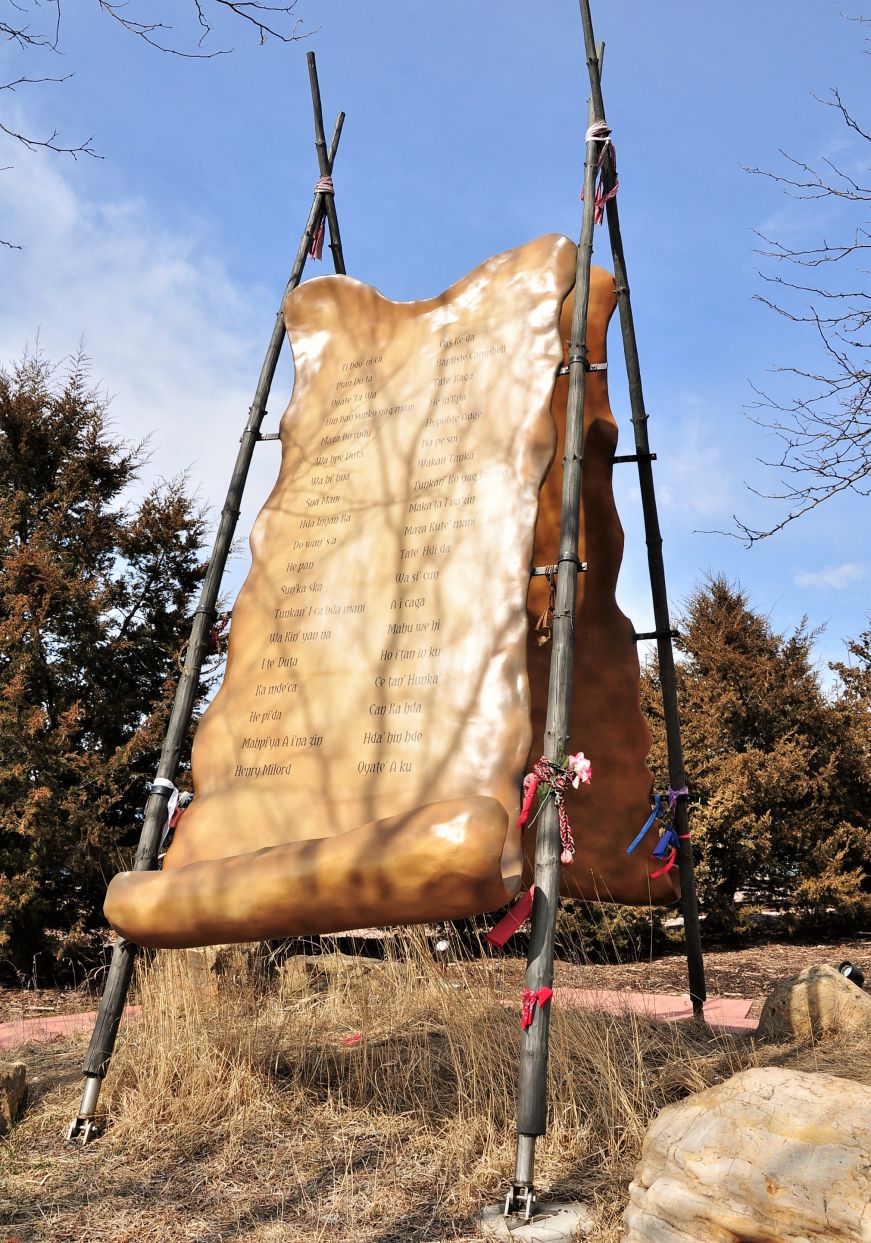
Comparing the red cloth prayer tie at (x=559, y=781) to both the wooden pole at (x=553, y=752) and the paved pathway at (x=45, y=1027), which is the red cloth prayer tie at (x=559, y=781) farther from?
the paved pathway at (x=45, y=1027)

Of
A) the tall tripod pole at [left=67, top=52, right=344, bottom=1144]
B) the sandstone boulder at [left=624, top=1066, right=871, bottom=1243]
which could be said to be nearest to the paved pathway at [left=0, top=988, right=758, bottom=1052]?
the tall tripod pole at [left=67, top=52, right=344, bottom=1144]

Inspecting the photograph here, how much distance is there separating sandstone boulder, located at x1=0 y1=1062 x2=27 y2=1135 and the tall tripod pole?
0.23m

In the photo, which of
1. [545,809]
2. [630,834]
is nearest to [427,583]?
[545,809]

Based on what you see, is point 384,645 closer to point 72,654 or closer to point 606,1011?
point 606,1011

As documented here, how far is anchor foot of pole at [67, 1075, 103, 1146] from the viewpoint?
3.43 m

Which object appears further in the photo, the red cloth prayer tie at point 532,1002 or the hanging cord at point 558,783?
the hanging cord at point 558,783

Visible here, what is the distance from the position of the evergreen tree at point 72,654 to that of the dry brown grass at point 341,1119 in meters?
2.94

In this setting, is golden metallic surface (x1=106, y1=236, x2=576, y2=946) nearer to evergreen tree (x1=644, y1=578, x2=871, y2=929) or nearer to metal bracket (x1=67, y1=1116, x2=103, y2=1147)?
metal bracket (x1=67, y1=1116, x2=103, y2=1147)

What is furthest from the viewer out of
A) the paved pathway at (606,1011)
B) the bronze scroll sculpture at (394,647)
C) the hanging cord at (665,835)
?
the paved pathway at (606,1011)

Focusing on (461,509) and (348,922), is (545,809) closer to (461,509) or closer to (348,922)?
(348,922)

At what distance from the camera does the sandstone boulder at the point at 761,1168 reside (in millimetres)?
2049

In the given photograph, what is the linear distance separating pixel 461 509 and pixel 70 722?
184 inches

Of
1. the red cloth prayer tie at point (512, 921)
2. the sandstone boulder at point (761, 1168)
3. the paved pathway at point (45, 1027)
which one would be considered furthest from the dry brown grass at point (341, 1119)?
the paved pathway at point (45, 1027)

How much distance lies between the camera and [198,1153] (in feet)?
10.7
